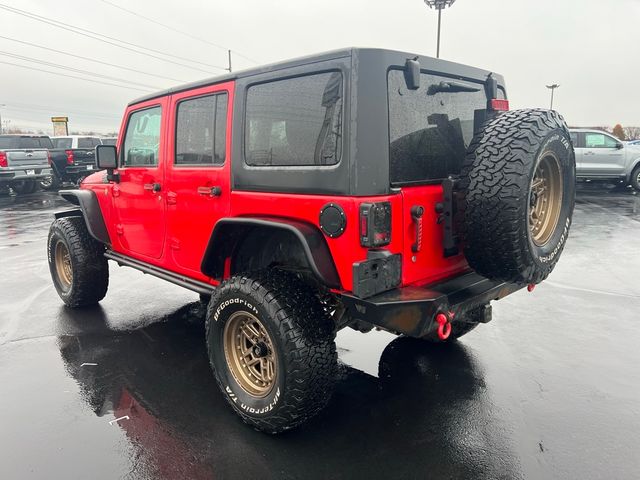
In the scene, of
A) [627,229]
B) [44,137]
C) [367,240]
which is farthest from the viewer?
[44,137]

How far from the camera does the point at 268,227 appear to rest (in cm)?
276

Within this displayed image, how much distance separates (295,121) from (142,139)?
2.03 meters

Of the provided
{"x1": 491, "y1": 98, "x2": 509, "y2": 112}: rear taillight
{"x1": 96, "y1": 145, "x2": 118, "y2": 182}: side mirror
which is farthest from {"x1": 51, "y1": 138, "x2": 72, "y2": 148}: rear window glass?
{"x1": 491, "y1": 98, "x2": 509, "y2": 112}: rear taillight

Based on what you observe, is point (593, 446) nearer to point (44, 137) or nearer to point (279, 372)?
point (279, 372)

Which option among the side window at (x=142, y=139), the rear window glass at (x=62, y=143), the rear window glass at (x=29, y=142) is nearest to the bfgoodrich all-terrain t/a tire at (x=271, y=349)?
the side window at (x=142, y=139)

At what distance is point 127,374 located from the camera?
Answer: 368 cm

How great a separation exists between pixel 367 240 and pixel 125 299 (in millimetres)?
4071

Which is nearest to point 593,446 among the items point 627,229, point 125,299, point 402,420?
point 402,420

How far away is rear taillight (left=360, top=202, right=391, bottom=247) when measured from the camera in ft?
7.79

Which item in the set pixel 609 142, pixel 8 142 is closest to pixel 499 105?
pixel 609 142

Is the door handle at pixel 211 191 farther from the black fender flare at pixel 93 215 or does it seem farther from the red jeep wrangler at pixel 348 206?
the black fender flare at pixel 93 215

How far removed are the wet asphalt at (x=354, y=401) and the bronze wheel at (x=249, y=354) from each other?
0.28 meters

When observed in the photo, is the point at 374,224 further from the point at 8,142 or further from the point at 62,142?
the point at 62,142

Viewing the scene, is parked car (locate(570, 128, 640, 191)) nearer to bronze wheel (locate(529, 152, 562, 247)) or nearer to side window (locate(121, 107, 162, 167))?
bronze wheel (locate(529, 152, 562, 247))
